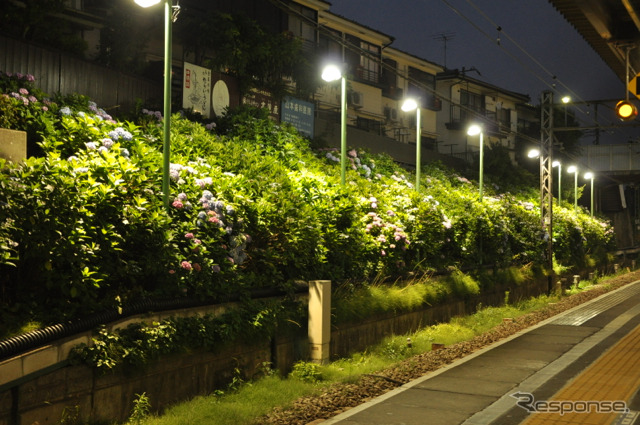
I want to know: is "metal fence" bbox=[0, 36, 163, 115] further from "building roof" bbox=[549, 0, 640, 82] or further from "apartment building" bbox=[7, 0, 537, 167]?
"building roof" bbox=[549, 0, 640, 82]

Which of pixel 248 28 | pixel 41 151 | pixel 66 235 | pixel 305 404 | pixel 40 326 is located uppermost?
pixel 248 28

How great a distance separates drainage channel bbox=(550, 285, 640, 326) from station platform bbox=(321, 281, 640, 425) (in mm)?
2692

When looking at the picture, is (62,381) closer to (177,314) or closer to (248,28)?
(177,314)

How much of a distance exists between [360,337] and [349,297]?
83cm

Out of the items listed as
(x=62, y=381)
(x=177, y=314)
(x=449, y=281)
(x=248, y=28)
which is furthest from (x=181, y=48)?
(x=62, y=381)

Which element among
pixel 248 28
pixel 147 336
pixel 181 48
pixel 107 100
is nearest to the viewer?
pixel 147 336

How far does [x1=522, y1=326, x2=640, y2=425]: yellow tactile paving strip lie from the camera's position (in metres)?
8.78

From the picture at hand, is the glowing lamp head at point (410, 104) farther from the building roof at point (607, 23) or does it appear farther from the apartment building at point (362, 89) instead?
the building roof at point (607, 23)

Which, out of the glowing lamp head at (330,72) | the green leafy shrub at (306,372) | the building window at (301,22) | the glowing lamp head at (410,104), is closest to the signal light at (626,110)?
the glowing lamp head at (330,72)

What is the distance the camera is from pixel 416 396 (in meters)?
10.2

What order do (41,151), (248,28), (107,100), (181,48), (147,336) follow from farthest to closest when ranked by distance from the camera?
(181,48)
(248,28)
(107,100)
(41,151)
(147,336)

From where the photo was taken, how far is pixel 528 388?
10781 mm

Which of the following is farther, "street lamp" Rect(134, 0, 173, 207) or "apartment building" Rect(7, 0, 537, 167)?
"apartment building" Rect(7, 0, 537, 167)

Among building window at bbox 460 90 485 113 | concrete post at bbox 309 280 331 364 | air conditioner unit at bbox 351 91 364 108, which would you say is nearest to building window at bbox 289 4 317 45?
air conditioner unit at bbox 351 91 364 108
